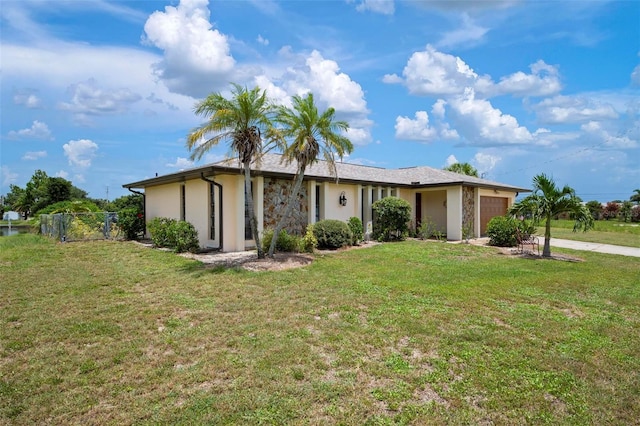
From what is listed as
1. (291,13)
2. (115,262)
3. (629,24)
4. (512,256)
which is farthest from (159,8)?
(629,24)

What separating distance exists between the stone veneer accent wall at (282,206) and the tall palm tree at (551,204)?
27.8 feet

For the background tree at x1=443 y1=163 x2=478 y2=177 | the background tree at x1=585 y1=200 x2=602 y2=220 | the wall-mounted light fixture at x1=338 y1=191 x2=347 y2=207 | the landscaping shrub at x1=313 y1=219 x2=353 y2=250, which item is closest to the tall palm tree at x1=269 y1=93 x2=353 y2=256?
the landscaping shrub at x1=313 y1=219 x2=353 y2=250

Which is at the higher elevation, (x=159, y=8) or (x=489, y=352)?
(x=159, y=8)

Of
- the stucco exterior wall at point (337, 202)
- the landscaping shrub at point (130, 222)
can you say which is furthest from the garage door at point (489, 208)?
the landscaping shrub at point (130, 222)

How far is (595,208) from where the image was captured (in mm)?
38875

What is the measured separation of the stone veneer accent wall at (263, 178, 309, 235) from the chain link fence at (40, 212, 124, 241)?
8.54 meters

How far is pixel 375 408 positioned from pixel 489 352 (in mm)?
2041

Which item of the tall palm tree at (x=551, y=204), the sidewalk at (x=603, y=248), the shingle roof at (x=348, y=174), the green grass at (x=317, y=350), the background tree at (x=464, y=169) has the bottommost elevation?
the green grass at (x=317, y=350)

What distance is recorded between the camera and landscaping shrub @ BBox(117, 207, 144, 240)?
17.8 meters

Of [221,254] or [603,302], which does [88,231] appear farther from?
[603,302]

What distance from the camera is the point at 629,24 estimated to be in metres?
14.5

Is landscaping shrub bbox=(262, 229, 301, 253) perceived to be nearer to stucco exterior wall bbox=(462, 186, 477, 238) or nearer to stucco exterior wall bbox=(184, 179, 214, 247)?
stucco exterior wall bbox=(184, 179, 214, 247)

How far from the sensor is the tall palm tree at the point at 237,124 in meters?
10.6

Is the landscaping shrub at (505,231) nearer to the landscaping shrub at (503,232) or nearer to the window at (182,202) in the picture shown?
the landscaping shrub at (503,232)
